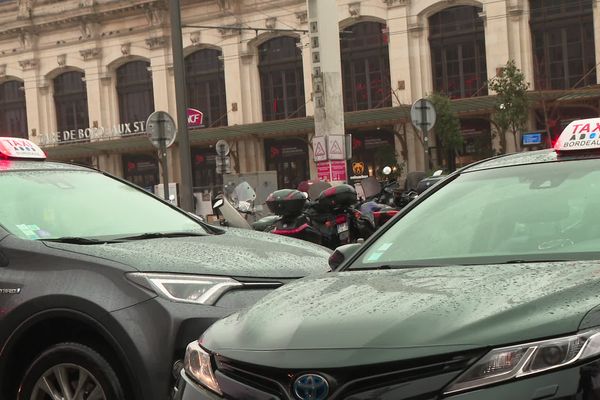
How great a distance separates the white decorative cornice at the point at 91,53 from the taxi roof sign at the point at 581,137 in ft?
156

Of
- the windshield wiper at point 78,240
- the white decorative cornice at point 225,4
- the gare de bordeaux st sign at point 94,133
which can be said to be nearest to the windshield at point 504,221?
the windshield wiper at point 78,240

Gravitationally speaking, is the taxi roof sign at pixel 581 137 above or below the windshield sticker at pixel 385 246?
above

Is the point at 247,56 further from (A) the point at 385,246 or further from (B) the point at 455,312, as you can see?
(B) the point at 455,312

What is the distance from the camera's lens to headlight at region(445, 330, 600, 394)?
2514 millimetres

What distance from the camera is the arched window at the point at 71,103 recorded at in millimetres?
51688

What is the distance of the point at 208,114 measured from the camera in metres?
47.8

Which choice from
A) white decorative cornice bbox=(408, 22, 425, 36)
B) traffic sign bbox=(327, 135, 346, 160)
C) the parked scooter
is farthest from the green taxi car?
white decorative cornice bbox=(408, 22, 425, 36)

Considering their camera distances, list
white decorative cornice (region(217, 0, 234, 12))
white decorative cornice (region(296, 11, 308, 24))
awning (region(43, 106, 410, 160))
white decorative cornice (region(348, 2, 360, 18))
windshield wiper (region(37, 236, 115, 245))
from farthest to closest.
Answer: white decorative cornice (region(217, 0, 234, 12)) → white decorative cornice (region(296, 11, 308, 24)) → white decorative cornice (region(348, 2, 360, 18)) → awning (region(43, 106, 410, 160)) → windshield wiper (region(37, 236, 115, 245))

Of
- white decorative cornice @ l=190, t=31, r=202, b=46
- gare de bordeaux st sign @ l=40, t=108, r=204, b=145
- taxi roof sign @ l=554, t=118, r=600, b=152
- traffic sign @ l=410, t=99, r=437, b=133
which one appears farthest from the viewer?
gare de bordeaux st sign @ l=40, t=108, r=204, b=145

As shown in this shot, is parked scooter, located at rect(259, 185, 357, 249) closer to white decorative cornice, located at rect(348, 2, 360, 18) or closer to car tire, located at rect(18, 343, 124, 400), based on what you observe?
car tire, located at rect(18, 343, 124, 400)

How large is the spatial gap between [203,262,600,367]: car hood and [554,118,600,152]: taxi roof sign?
33.7 inches

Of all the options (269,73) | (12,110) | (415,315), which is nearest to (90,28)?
(12,110)

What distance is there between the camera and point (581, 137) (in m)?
3.92

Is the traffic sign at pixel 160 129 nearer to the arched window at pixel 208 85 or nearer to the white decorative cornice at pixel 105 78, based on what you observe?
the arched window at pixel 208 85
